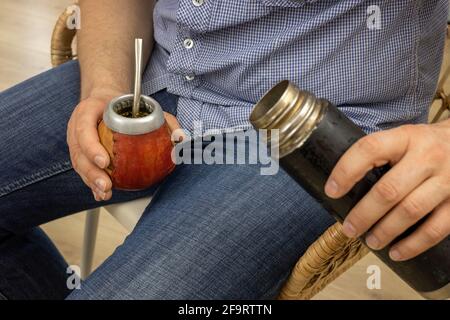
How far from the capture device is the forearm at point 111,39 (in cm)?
83

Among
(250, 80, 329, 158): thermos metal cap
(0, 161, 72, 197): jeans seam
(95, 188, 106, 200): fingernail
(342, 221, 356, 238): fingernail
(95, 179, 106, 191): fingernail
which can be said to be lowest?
(0, 161, 72, 197): jeans seam

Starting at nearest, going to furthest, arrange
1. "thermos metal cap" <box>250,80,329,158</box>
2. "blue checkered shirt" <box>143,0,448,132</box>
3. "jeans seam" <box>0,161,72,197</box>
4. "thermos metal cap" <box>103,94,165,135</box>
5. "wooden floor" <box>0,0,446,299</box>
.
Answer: "thermos metal cap" <box>250,80,329,158</box>, "thermos metal cap" <box>103,94,165,135</box>, "blue checkered shirt" <box>143,0,448,132</box>, "jeans seam" <box>0,161,72,197</box>, "wooden floor" <box>0,0,446,299</box>

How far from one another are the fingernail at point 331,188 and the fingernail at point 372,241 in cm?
7

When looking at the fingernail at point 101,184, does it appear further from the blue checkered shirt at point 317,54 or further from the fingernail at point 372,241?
the fingernail at point 372,241

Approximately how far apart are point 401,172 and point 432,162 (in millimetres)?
39

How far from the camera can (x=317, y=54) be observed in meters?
0.72

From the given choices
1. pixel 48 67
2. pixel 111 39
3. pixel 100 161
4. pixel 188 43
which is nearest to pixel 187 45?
pixel 188 43

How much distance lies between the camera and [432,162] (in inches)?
20.8

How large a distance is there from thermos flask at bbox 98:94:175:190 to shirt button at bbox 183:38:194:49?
0.20 m

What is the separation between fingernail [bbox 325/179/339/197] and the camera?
0.50m

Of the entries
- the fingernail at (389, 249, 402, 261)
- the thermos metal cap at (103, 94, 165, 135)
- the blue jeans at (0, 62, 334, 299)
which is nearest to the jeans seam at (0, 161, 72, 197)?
the blue jeans at (0, 62, 334, 299)

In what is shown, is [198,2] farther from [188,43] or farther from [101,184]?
[101,184]

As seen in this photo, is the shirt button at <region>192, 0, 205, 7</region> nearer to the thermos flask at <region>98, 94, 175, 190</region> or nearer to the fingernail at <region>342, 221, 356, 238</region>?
the thermos flask at <region>98, 94, 175, 190</region>
